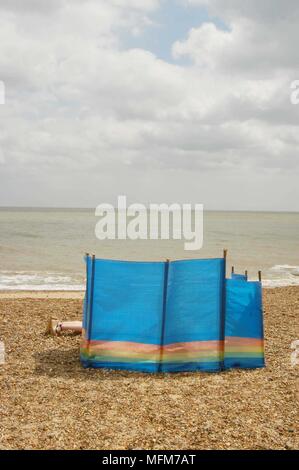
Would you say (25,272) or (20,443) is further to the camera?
(25,272)

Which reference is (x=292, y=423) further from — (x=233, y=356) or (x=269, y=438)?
(x=233, y=356)

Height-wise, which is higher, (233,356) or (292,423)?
(233,356)

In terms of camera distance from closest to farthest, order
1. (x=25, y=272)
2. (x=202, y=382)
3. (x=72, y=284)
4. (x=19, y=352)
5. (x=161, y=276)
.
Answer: (x=202, y=382) → (x=161, y=276) → (x=19, y=352) → (x=72, y=284) → (x=25, y=272)

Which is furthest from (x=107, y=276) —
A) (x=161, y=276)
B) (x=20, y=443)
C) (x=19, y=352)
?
(x=20, y=443)

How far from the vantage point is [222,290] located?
28.1ft

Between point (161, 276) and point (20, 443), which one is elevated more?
point (161, 276)

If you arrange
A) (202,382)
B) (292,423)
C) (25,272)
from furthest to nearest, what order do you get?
(25,272) < (202,382) < (292,423)

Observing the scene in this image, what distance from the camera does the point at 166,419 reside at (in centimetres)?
640

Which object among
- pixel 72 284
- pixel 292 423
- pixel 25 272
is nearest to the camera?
pixel 292 423

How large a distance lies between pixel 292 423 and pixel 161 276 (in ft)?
11.2
